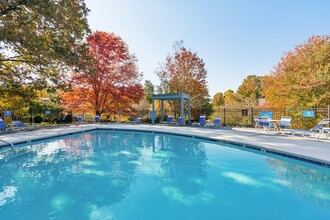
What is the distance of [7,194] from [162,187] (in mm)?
3156

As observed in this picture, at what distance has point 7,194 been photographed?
400 cm

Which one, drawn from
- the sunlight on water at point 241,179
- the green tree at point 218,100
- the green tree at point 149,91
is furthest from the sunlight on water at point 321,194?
the green tree at point 218,100

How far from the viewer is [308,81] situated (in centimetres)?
1302

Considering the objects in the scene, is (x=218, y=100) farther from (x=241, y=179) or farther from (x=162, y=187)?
(x=162, y=187)

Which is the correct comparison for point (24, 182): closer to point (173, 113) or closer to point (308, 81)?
point (308, 81)

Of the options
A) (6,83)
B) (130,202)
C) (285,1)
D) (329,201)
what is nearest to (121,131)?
(6,83)

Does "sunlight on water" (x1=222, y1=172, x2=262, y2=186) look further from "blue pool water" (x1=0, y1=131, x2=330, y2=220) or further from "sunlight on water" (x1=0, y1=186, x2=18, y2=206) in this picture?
"sunlight on water" (x1=0, y1=186, x2=18, y2=206)

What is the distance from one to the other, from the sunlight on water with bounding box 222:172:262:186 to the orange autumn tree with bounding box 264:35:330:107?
36.7 ft

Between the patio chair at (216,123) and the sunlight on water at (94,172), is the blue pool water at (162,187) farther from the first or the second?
the patio chair at (216,123)

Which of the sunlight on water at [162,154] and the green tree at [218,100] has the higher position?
the green tree at [218,100]

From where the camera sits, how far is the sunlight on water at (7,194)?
3.69 m

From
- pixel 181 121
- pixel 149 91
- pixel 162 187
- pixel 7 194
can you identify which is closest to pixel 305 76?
pixel 181 121

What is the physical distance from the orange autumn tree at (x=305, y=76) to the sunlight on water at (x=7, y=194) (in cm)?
1541

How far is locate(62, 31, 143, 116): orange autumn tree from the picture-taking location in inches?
672
